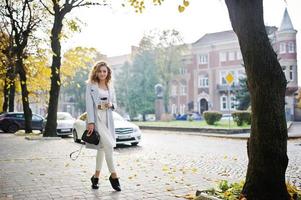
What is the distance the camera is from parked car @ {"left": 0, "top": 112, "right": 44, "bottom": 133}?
91.0ft

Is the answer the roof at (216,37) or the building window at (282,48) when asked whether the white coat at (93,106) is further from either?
the roof at (216,37)

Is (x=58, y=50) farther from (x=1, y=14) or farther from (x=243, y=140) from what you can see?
(x=243, y=140)

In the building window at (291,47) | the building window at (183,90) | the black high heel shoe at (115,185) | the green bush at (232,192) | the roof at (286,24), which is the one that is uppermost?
the roof at (286,24)

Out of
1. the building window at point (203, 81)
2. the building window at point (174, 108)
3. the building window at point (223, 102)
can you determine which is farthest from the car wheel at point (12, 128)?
the building window at point (174, 108)

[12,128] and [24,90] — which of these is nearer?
[24,90]

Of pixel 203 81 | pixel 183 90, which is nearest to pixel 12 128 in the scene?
pixel 203 81

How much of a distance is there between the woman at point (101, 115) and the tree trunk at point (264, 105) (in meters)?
2.49

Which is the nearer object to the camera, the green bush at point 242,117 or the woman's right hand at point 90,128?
the woman's right hand at point 90,128

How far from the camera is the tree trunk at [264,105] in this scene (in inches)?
177

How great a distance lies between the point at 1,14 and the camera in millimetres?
22969

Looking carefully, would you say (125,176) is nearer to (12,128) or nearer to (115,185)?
(115,185)

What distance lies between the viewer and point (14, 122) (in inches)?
1109

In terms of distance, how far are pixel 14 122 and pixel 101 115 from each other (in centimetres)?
2393

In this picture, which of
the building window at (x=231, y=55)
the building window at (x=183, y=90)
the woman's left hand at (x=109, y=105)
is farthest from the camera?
the building window at (x=183, y=90)
